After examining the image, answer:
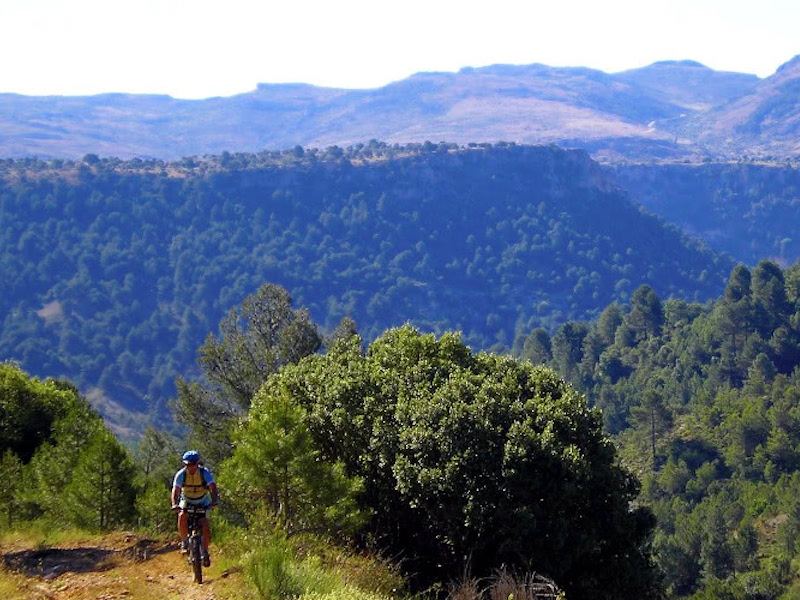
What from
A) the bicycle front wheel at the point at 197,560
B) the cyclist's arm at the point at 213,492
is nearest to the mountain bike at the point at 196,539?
the bicycle front wheel at the point at 197,560

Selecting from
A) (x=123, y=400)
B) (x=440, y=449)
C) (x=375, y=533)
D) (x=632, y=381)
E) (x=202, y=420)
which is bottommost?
(x=123, y=400)

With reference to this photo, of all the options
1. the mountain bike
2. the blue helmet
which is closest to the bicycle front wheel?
the mountain bike

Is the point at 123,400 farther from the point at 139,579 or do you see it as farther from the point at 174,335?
the point at 139,579

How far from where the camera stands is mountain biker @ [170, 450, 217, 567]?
12547 mm

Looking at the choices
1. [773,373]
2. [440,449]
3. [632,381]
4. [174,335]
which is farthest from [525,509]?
[174,335]

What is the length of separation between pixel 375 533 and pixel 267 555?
5.63m

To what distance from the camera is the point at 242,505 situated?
15016mm

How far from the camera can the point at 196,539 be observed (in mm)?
12383

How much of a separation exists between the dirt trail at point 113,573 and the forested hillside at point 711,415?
2342 cm

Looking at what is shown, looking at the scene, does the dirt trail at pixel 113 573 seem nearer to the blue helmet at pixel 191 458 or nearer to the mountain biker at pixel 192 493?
the mountain biker at pixel 192 493

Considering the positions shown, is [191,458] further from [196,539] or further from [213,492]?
[196,539]

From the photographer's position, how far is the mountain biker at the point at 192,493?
12.5 metres

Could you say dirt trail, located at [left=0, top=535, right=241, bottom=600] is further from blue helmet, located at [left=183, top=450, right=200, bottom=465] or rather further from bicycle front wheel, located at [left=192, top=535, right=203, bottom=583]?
blue helmet, located at [left=183, top=450, right=200, bottom=465]

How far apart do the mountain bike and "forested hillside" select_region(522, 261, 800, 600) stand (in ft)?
79.9
